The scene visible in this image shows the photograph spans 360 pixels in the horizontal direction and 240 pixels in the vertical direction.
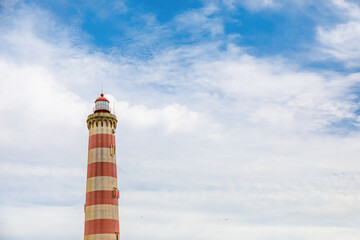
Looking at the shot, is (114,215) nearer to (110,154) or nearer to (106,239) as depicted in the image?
(106,239)

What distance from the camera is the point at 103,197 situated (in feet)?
174

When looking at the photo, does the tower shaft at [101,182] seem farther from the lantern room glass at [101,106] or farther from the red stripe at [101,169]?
the lantern room glass at [101,106]

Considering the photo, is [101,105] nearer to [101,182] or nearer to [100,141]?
[100,141]

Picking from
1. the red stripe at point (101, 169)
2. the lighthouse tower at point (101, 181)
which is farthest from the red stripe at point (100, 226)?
the red stripe at point (101, 169)

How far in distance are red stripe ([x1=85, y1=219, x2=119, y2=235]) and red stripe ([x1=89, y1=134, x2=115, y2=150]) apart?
9.44 m

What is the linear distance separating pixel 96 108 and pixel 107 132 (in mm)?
4101

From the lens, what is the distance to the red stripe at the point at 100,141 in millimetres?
55281

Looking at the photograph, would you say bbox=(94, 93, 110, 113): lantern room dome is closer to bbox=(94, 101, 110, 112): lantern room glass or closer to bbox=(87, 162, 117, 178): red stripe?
bbox=(94, 101, 110, 112): lantern room glass

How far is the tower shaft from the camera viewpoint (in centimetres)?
5216

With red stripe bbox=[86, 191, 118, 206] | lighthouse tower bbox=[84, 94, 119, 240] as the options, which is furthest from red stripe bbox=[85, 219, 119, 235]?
red stripe bbox=[86, 191, 118, 206]

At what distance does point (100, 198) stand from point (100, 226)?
3.35m

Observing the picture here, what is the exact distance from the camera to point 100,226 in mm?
51875

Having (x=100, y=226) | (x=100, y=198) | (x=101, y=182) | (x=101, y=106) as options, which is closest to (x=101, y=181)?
(x=101, y=182)

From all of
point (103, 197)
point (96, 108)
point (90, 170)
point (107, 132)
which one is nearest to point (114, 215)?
point (103, 197)
